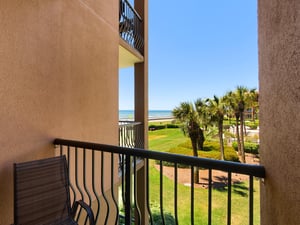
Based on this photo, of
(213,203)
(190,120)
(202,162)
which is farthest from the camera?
(190,120)

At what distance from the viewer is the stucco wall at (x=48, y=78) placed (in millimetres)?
1737

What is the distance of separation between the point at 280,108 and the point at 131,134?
14.4ft

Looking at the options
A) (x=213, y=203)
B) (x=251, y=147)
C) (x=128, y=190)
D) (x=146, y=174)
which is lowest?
(x=213, y=203)

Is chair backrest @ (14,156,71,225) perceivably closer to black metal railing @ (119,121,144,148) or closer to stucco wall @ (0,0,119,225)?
stucco wall @ (0,0,119,225)

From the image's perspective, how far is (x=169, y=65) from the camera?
36.8 meters

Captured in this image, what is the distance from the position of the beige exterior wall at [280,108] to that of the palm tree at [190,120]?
1007 centimetres

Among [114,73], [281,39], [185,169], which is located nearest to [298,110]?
[281,39]

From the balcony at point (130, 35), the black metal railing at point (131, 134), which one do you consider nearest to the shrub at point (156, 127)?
the black metal railing at point (131, 134)

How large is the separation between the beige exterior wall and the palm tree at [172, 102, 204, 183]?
10074 mm

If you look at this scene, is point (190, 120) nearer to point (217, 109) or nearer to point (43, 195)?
point (217, 109)

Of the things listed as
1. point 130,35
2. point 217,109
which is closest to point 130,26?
point 130,35

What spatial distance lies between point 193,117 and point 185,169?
169 inches

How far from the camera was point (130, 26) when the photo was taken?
4.99 meters

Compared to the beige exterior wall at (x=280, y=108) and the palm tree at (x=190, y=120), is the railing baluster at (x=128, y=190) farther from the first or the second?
the palm tree at (x=190, y=120)
